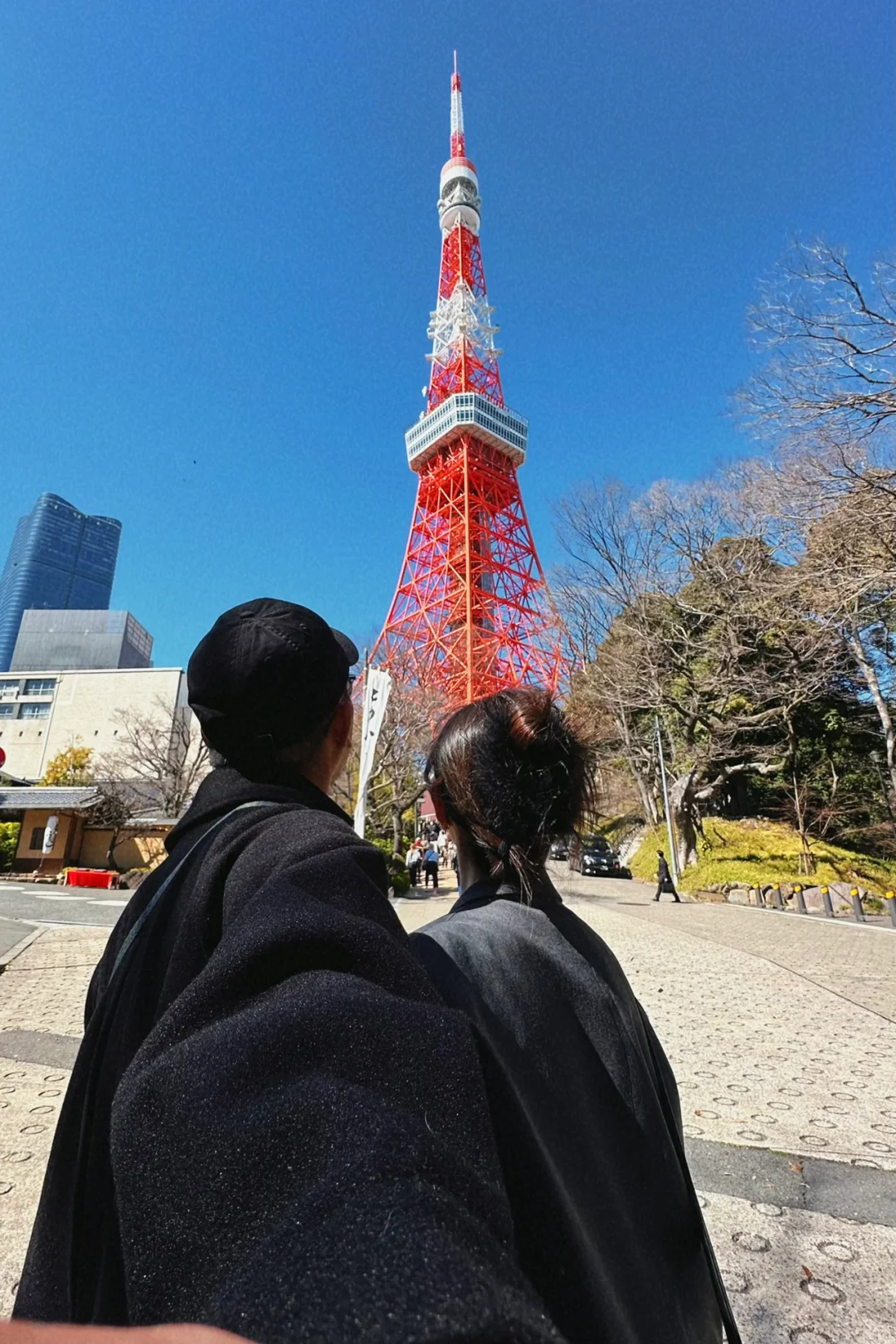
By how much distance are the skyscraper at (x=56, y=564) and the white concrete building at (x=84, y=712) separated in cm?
12839

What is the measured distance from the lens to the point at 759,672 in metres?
15.7

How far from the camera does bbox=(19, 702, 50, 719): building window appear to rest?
44.7 metres

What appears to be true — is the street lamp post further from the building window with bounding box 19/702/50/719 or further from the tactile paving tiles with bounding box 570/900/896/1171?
the building window with bounding box 19/702/50/719

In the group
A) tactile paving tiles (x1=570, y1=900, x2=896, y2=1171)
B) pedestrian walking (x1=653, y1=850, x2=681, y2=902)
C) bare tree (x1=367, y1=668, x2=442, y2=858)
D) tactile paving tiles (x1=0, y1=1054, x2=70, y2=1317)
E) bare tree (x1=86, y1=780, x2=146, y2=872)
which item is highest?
bare tree (x1=367, y1=668, x2=442, y2=858)

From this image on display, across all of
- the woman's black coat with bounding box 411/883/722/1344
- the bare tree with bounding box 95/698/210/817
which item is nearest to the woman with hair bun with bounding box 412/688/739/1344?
the woman's black coat with bounding box 411/883/722/1344

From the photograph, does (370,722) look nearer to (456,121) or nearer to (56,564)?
(456,121)

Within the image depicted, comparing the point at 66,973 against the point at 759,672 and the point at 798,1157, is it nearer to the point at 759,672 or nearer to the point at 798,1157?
the point at 798,1157

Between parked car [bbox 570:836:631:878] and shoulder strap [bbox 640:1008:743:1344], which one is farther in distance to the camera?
parked car [bbox 570:836:631:878]

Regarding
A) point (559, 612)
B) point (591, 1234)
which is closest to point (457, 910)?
point (591, 1234)

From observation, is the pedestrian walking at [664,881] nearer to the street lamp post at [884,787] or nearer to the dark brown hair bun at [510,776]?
the street lamp post at [884,787]

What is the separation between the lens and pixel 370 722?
8.83 metres

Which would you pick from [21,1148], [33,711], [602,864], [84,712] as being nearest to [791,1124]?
[21,1148]

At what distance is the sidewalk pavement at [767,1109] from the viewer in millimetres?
1974

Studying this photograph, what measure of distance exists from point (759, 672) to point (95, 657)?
7158 cm
